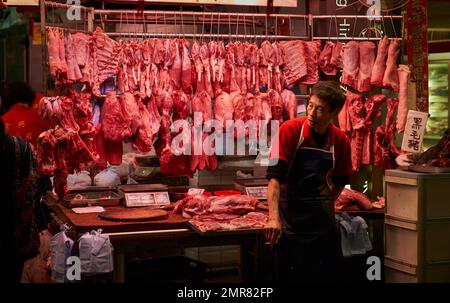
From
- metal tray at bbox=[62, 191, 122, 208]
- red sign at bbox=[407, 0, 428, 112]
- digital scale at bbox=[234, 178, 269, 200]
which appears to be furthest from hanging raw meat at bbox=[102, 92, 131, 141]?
red sign at bbox=[407, 0, 428, 112]

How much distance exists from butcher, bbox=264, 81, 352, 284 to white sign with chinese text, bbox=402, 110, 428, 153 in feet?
2.80

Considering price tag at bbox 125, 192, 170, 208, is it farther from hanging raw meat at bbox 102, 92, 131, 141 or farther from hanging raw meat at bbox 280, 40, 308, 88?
hanging raw meat at bbox 280, 40, 308, 88

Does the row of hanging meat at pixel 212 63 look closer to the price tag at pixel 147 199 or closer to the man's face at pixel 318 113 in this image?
the price tag at pixel 147 199

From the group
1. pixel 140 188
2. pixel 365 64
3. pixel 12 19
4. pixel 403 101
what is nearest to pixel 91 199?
pixel 140 188

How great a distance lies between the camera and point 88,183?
24.0 ft

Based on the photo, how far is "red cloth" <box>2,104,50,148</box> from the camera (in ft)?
26.1

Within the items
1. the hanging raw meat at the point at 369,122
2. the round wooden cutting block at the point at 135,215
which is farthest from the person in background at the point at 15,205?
the hanging raw meat at the point at 369,122

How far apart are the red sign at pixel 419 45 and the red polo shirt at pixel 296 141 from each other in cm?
136

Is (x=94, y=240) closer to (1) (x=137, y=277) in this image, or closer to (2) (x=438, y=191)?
(1) (x=137, y=277)

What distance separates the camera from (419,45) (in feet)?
21.2

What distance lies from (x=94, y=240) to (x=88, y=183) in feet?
6.29

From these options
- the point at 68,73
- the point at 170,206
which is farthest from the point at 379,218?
the point at 68,73

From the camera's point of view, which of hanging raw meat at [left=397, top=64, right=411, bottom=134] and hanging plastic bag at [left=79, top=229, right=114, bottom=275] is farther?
hanging raw meat at [left=397, top=64, right=411, bottom=134]
